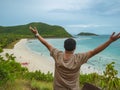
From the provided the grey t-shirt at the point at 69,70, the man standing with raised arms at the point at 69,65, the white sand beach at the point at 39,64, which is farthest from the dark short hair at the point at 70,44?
the white sand beach at the point at 39,64

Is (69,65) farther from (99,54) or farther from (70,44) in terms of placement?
(99,54)

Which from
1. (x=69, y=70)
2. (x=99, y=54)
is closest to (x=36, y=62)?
(x=99, y=54)

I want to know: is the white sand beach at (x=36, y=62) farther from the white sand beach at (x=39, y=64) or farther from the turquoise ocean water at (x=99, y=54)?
the turquoise ocean water at (x=99, y=54)

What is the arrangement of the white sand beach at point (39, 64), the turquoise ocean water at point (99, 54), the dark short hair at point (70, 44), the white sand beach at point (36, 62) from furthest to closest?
1. the turquoise ocean water at point (99, 54)
2. the white sand beach at point (36, 62)
3. the white sand beach at point (39, 64)
4. the dark short hair at point (70, 44)

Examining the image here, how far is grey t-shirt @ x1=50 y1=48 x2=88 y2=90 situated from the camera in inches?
182

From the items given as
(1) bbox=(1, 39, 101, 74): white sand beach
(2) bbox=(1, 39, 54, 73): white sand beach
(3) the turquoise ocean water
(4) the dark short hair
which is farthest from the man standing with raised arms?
(2) bbox=(1, 39, 54, 73): white sand beach

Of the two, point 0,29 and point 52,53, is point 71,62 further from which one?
point 0,29

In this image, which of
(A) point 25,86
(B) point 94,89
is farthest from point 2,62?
(B) point 94,89

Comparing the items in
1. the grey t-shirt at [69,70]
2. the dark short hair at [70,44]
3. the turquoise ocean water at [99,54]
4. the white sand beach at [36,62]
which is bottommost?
the turquoise ocean water at [99,54]

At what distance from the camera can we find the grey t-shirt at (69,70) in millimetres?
4621

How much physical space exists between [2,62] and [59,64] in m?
4.35

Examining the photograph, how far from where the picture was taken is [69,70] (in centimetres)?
463

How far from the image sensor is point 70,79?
466cm

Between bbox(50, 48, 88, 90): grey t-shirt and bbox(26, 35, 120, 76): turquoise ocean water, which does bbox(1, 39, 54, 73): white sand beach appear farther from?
bbox(50, 48, 88, 90): grey t-shirt
